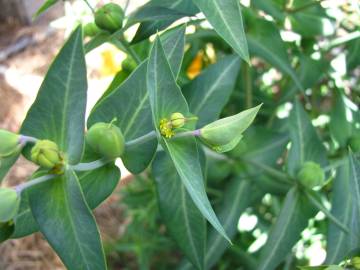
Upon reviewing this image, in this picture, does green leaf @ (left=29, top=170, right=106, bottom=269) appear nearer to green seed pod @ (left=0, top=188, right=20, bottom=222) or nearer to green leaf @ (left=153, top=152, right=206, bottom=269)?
green seed pod @ (left=0, top=188, right=20, bottom=222)

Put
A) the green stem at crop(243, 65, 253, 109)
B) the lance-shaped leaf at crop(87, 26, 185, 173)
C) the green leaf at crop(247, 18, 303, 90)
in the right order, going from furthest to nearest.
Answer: the green stem at crop(243, 65, 253, 109) < the green leaf at crop(247, 18, 303, 90) < the lance-shaped leaf at crop(87, 26, 185, 173)

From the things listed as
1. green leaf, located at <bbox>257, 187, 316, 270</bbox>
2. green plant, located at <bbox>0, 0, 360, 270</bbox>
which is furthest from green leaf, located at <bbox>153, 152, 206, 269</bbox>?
green leaf, located at <bbox>257, 187, 316, 270</bbox>

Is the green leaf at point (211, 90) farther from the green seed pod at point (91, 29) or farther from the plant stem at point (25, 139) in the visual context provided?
the plant stem at point (25, 139)

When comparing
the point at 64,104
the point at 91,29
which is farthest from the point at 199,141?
the point at 91,29

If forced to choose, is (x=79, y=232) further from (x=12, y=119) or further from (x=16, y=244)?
(x=12, y=119)

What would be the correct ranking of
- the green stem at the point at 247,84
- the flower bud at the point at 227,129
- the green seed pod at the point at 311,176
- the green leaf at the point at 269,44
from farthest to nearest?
the green stem at the point at 247,84, the green leaf at the point at 269,44, the green seed pod at the point at 311,176, the flower bud at the point at 227,129

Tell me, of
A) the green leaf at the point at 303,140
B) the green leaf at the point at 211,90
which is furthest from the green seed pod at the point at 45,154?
the green leaf at the point at 303,140

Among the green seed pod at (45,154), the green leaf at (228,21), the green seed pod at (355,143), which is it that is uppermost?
the green leaf at (228,21)

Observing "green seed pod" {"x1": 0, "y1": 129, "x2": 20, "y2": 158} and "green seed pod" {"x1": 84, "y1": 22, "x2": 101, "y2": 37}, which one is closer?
"green seed pod" {"x1": 0, "y1": 129, "x2": 20, "y2": 158}
